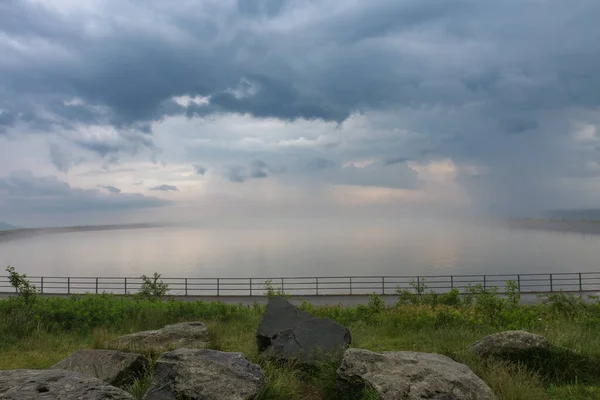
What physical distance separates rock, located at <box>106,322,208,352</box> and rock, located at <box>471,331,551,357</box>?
19.7 ft

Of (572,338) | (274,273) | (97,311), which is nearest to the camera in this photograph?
(572,338)

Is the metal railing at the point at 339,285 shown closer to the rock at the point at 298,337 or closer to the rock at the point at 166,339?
the rock at the point at 166,339

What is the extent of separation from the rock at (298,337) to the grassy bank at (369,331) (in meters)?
0.35

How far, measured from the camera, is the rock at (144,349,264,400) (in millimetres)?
6223

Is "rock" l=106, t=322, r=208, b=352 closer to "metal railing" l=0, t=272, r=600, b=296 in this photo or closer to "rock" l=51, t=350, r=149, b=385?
"rock" l=51, t=350, r=149, b=385

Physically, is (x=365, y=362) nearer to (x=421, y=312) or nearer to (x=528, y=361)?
(x=528, y=361)

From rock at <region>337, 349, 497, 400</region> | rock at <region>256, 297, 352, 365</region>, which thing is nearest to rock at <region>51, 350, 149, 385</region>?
rock at <region>256, 297, 352, 365</region>

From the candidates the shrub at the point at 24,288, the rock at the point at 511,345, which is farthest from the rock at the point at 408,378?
the shrub at the point at 24,288

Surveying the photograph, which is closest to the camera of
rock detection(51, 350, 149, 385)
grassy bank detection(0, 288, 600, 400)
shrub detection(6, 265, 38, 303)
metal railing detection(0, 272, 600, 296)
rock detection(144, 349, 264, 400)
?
rock detection(144, 349, 264, 400)

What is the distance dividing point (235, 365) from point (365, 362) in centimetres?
193

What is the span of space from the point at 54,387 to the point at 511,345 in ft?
24.4

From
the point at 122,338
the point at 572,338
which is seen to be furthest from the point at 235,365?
the point at 572,338

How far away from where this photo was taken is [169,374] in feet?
21.5

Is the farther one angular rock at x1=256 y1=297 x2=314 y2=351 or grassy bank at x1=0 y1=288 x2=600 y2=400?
angular rock at x1=256 y1=297 x2=314 y2=351
